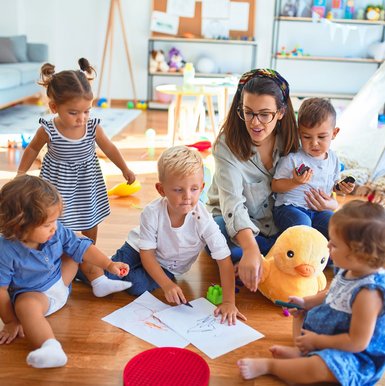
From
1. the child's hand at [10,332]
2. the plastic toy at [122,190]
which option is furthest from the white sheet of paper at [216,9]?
the child's hand at [10,332]

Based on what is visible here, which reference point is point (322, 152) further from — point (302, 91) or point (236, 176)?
point (302, 91)

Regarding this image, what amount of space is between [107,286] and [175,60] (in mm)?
3537

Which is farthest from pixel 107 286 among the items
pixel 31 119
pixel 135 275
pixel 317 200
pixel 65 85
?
pixel 31 119

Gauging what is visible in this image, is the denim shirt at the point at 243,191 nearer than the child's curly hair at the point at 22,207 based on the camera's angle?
No

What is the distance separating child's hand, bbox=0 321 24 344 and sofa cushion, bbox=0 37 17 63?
355cm

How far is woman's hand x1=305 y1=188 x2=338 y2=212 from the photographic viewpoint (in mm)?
1750

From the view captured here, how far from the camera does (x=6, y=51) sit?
14.3 ft

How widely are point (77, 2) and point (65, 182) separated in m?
3.52

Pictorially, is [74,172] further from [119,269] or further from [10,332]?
[10,332]

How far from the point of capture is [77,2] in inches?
187

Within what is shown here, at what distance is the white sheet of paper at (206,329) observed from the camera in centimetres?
126

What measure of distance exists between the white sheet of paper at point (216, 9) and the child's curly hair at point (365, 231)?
4.00 metres

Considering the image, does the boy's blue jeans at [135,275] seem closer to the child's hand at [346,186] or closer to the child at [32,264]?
the child at [32,264]

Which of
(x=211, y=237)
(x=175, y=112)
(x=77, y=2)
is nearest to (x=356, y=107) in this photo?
(x=175, y=112)
